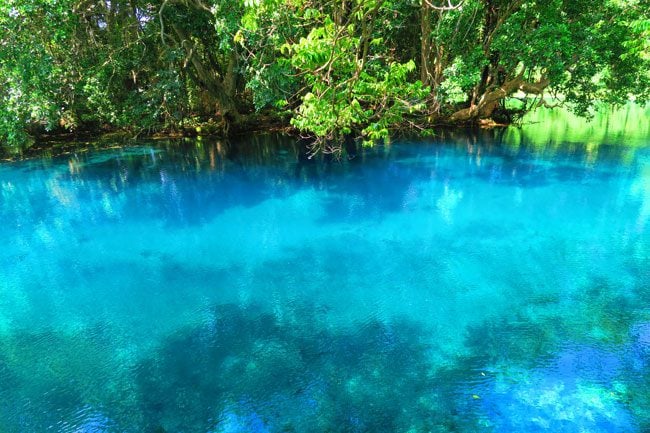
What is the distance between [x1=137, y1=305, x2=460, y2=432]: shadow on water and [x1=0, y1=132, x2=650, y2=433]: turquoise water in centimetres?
2

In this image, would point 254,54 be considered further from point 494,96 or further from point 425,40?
point 494,96

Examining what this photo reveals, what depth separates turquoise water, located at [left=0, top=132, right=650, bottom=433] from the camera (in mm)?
4547

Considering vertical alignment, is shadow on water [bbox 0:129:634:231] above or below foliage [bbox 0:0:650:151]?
below

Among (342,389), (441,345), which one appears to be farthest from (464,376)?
(342,389)

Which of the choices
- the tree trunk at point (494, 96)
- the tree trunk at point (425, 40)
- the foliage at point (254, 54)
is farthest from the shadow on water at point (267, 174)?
the tree trunk at point (425, 40)

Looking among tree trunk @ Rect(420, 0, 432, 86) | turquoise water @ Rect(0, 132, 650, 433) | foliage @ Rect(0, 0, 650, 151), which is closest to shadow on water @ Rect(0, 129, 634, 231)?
turquoise water @ Rect(0, 132, 650, 433)

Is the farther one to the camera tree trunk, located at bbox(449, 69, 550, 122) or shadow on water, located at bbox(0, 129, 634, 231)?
tree trunk, located at bbox(449, 69, 550, 122)

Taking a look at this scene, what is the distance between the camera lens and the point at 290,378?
16.3 feet

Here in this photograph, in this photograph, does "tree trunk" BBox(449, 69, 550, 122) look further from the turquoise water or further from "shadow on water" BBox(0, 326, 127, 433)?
"shadow on water" BBox(0, 326, 127, 433)

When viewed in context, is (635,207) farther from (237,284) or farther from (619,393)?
(237,284)

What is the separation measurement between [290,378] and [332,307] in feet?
5.28

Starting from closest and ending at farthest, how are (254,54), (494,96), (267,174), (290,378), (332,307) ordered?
1. (290,378)
2. (332,307)
3. (254,54)
4. (267,174)
5. (494,96)

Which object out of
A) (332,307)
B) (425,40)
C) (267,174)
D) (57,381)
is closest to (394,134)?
(425,40)

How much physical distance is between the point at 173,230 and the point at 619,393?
8.44m
